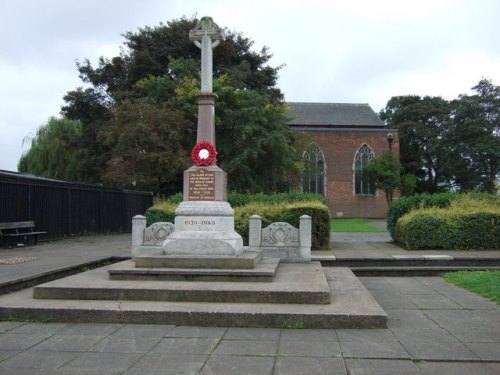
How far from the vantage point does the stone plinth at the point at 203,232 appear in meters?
9.73

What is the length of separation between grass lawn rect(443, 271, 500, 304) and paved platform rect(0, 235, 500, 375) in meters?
1.16

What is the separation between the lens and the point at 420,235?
15.0 m

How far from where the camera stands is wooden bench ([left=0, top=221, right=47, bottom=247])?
16.2 meters

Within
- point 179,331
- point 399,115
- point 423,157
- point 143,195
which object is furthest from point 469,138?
point 179,331

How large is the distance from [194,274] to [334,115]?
168 feet

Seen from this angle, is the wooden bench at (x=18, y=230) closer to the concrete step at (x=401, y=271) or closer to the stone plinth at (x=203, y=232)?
the stone plinth at (x=203, y=232)

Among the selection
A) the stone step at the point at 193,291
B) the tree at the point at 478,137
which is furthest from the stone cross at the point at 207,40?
the tree at the point at 478,137

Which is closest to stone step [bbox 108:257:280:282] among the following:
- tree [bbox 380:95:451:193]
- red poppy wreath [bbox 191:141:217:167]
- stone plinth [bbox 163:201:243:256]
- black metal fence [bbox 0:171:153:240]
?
stone plinth [bbox 163:201:243:256]

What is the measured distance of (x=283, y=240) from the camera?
39.4ft

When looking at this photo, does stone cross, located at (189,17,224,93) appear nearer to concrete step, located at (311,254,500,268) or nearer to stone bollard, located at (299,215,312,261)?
stone bollard, located at (299,215,312,261)

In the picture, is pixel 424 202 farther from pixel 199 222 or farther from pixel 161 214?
pixel 199 222

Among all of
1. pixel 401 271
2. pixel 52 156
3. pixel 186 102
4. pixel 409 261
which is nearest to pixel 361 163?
pixel 186 102

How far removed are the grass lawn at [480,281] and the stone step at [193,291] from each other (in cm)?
307

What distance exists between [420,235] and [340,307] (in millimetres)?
8950
